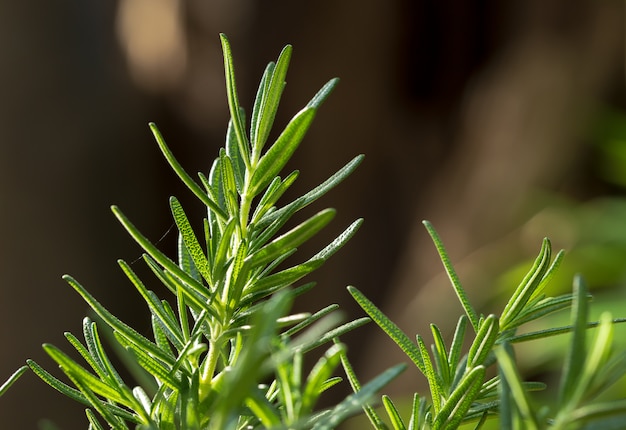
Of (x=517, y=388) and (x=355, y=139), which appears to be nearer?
(x=517, y=388)

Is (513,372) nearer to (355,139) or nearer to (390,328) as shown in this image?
(390,328)

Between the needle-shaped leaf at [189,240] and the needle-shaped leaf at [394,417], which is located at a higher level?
the needle-shaped leaf at [189,240]

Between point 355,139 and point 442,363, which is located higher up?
point 442,363

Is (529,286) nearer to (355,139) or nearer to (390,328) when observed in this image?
(390,328)

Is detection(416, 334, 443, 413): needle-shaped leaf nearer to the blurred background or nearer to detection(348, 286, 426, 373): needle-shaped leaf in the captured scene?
detection(348, 286, 426, 373): needle-shaped leaf

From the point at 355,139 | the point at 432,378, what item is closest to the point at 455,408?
the point at 432,378

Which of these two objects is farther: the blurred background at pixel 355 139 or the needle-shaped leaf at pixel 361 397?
the blurred background at pixel 355 139

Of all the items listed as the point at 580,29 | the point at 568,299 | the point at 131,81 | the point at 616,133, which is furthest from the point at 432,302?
the point at 568,299

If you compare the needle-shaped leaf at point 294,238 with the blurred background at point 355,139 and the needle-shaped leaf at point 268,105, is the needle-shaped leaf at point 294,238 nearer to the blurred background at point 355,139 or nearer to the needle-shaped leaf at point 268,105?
the needle-shaped leaf at point 268,105

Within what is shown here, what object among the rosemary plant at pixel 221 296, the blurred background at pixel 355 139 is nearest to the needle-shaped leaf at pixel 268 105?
the rosemary plant at pixel 221 296
